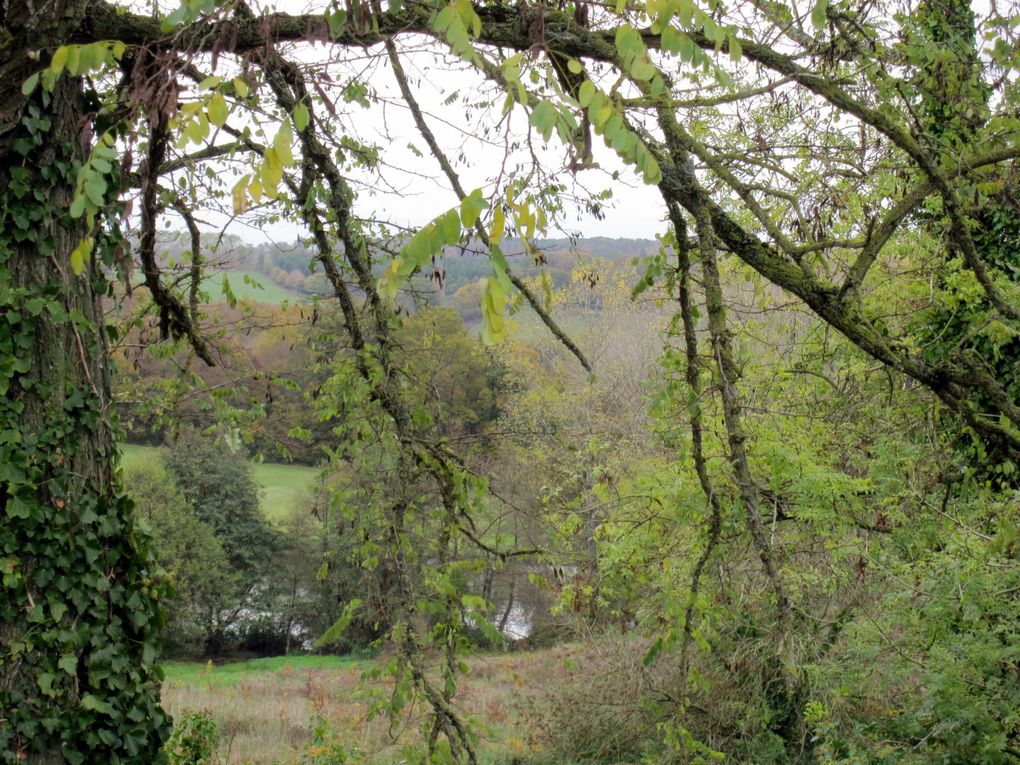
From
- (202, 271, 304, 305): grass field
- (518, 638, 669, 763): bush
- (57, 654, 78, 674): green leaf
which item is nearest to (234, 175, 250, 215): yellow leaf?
(57, 654, 78, 674): green leaf

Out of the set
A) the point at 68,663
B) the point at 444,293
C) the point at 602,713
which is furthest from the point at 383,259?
the point at 602,713

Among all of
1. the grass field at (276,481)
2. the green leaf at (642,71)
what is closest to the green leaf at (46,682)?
the green leaf at (642,71)

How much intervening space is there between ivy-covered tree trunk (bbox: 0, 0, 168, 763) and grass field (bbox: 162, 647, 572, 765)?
370 cm

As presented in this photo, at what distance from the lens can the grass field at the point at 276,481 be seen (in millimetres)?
20648

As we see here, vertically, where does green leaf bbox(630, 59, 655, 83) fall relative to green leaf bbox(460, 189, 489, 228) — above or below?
above

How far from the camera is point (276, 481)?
27.3 metres

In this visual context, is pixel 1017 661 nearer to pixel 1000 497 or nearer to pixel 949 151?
pixel 1000 497

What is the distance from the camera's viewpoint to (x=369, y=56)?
2.31m

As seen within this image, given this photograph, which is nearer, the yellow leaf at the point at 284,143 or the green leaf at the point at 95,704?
the yellow leaf at the point at 284,143

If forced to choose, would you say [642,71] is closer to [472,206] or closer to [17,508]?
[472,206]

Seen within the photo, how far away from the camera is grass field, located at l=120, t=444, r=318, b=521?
20648mm

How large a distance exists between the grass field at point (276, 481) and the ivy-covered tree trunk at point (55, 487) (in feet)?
57.7

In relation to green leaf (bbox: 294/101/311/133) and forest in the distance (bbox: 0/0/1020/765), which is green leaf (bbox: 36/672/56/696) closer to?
forest in the distance (bbox: 0/0/1020/765)

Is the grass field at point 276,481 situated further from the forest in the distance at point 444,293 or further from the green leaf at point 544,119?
the green leaf at point 544,119
